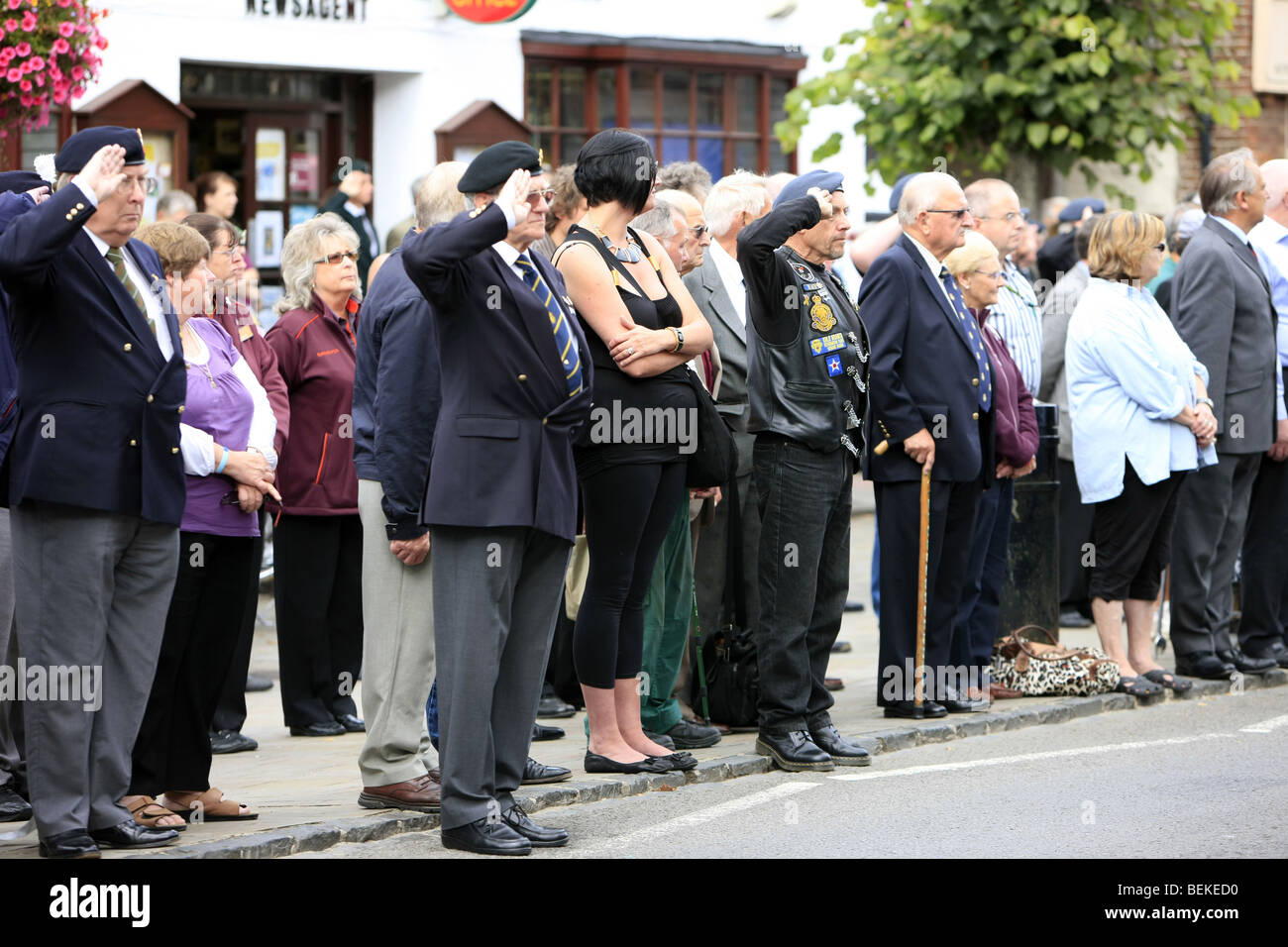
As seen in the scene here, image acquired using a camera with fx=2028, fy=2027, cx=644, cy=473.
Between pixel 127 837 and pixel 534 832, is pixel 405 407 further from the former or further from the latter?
pixel 127 837

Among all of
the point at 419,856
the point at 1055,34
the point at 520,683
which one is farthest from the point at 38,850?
the point at 1055,34

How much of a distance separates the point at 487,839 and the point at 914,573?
318 cm

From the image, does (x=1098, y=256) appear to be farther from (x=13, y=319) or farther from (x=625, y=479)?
(x=13, y=319)

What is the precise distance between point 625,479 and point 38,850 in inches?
97.1

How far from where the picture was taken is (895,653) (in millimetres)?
9250

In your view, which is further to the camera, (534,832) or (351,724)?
(351,724)

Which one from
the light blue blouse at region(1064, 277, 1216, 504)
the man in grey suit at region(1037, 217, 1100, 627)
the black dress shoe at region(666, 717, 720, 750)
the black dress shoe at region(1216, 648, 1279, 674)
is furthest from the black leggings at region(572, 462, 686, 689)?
the man in grey suit at region(1037, 217, 1100, 627)

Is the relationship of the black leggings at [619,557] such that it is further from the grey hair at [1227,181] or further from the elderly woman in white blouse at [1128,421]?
the grey hair at [1227,181]

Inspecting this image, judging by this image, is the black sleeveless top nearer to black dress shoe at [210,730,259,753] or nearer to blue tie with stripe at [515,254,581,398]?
blue tie with stripe at [515,254,581,398]

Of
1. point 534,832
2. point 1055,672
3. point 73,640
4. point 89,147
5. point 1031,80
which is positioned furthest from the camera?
point 1031,80

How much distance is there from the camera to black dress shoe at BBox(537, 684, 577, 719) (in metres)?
9.44

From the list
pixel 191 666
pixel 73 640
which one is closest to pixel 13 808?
pixel 191 666

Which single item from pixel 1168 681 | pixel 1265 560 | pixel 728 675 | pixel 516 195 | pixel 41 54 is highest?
pixel 41 54

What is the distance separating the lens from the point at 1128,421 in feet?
32.8
